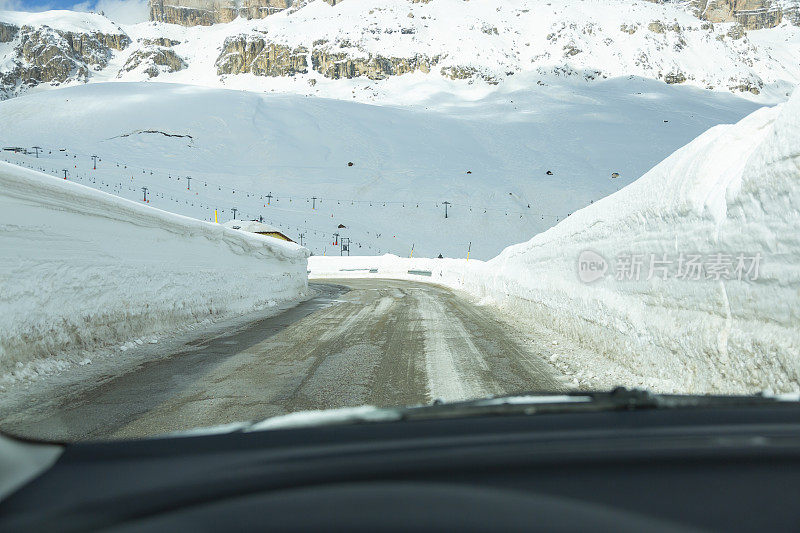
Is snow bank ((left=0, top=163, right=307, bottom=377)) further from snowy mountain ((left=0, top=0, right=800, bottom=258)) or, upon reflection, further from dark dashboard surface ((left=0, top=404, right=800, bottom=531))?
snowy mountain ((left=0, top=0, right=800, bottom=258))

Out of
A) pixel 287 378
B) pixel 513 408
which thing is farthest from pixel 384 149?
pixel 513 408

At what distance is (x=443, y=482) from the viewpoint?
1.00 metres

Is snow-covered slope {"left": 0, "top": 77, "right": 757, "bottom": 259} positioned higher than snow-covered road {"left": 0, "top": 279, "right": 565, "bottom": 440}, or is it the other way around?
snow-covered slope {"left": 0, "top": 77, "right": 757, "bottom": 259}

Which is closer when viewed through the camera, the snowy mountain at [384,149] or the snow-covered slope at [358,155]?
the snow-covered slope at [358,155]

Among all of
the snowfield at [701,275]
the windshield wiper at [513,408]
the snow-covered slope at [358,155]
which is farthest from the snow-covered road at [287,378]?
the snow-covered slope at [358,155]

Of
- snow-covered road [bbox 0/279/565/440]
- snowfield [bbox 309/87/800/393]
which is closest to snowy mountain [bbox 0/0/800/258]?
snow-covered road [bbox 0/279/565/440]

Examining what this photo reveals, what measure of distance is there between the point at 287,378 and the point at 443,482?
4.65 metres

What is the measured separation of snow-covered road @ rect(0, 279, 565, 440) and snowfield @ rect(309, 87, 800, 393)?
3.21 feet

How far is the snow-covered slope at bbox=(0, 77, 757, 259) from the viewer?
64.8 m

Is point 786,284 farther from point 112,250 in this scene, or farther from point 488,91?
point 488,91

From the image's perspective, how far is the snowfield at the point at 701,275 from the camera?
364cm

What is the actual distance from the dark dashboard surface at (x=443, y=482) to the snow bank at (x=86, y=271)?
5370 millimetres

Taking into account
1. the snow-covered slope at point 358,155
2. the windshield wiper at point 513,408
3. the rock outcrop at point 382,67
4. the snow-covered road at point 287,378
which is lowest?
the snow-covered road at point 287,378

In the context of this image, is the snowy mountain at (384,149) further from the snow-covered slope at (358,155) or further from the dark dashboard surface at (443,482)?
the dark dashboard surface at (443,482)
